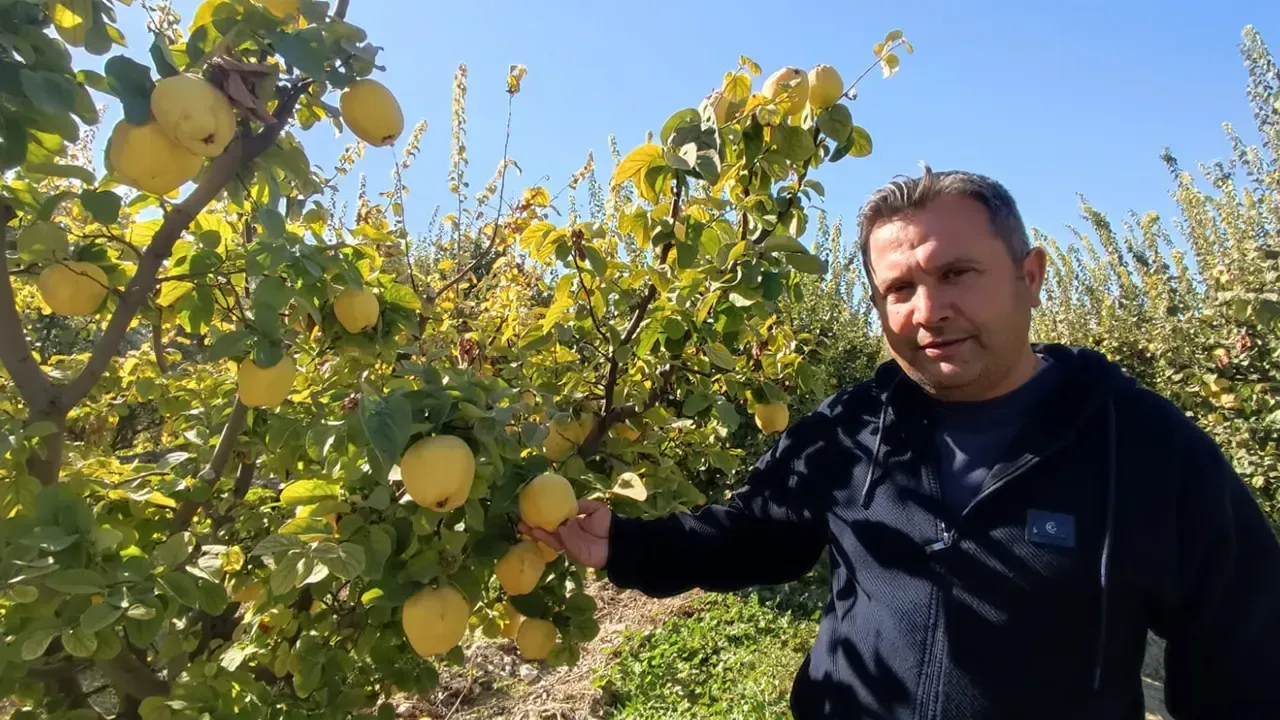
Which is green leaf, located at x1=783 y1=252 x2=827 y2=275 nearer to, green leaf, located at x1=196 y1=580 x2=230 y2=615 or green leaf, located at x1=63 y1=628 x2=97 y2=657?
green leaf, located at x1=196 y1=580 x2=230 y2=615

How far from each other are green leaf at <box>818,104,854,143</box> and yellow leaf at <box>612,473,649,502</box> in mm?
913

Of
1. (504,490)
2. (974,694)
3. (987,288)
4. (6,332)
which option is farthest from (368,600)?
(987,288)

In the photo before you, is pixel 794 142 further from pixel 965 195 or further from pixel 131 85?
pixel 131 85

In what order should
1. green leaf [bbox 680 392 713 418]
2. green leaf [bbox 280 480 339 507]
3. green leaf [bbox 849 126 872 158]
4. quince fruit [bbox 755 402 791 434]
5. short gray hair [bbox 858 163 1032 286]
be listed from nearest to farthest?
green leaf [bbox 280 480 339 507] < short gray hair [bbox 858 163 1032 286] < green leaf [bbox 849 126 872 158] < green leaf [bbox 680 392 713 418] < quince fruit [bbox 755 402 791 434]

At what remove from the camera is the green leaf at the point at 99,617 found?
1.19 meters

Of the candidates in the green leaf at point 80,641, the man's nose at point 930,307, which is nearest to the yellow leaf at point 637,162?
the man's nose at point 930,307

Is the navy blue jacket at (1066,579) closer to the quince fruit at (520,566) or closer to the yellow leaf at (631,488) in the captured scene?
the yellow leaf at (631,488)

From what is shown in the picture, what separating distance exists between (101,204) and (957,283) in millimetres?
1638

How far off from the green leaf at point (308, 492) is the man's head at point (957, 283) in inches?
48.1

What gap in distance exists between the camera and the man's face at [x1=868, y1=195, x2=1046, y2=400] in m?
1.66

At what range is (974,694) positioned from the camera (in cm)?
147

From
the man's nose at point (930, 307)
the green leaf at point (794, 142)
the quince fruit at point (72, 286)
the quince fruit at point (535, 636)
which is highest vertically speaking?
the green leaf at point (794, 142)

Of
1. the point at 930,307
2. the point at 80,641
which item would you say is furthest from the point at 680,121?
the point at 80,641

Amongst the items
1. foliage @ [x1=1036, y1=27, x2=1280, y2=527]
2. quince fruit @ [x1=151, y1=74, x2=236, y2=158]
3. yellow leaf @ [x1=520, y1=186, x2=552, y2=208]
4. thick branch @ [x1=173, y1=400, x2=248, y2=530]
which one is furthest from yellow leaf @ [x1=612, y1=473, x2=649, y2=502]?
foliage @ [x1=1036, y1=27, x2=1280, y2=527]
